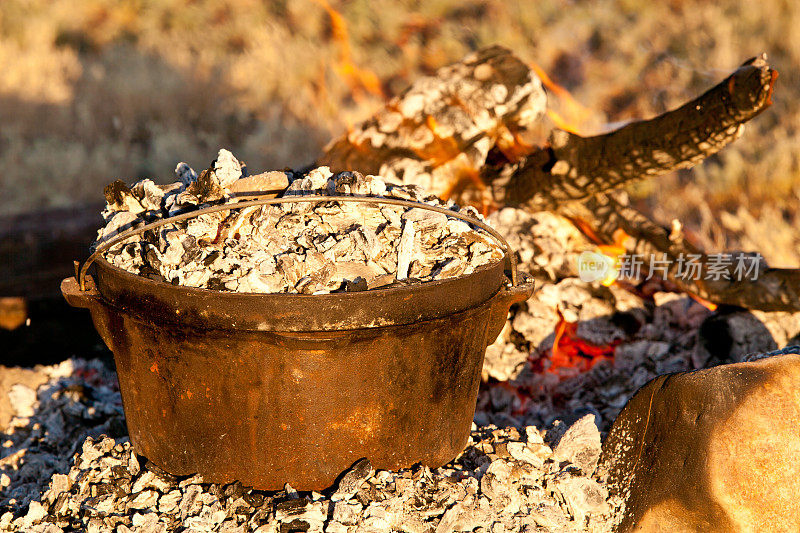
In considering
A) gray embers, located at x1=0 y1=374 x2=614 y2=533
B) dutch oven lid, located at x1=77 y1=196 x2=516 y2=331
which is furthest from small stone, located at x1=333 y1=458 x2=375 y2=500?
dutch oven lid, located at x1=77 y1=196 x2=516 y2=331

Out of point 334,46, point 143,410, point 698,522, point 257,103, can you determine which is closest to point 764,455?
point 698,522

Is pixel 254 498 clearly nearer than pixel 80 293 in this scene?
Yes

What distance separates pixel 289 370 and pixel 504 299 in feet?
2.87

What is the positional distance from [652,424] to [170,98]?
939 cm

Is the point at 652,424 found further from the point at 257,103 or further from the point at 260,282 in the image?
the point at 257,103

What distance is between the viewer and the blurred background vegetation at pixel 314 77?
8133mm

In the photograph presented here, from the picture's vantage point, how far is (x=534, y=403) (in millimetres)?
4121

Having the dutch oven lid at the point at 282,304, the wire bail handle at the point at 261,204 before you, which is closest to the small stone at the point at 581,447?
the wire bail handle at the point at 261,204

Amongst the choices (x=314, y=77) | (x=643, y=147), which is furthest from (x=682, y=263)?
(x=314, y=77)

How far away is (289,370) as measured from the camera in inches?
91.6

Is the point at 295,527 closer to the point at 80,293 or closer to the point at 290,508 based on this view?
the point at 290,508

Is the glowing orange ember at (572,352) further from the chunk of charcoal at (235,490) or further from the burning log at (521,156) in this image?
the chunk of charcoal at (235,490)

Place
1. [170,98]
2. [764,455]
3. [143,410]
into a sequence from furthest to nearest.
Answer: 1. [170,98]
2. [143,410]
3. [764,455]

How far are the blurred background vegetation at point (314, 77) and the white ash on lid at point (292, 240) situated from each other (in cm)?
286
